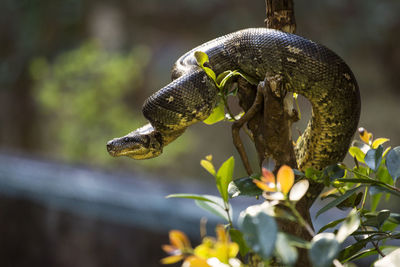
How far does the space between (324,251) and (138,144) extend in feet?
2.44

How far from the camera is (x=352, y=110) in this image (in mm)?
1141

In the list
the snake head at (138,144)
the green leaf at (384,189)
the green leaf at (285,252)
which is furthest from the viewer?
the snake head at (138,144)

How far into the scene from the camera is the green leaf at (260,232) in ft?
1.36

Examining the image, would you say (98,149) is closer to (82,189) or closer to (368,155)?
(82,189)

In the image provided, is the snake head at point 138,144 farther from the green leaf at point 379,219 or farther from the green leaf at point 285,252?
the green leaf at point 285,252

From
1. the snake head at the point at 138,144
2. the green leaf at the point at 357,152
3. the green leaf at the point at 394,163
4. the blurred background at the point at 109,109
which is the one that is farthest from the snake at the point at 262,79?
the blurred background at the point at 109,109

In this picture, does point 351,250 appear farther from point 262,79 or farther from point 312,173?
point 262,79

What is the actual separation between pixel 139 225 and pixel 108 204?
444 millimetres

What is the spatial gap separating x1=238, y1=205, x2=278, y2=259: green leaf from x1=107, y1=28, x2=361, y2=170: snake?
579 millimetres

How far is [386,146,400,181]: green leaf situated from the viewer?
2.01 ft

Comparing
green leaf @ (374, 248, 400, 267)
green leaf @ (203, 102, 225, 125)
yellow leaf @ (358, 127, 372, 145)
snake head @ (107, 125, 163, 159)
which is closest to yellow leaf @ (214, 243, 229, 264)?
green leaf @ (374, 248, 400, 267)

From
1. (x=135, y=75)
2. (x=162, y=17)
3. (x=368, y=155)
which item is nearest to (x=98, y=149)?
(x=135, y=75)

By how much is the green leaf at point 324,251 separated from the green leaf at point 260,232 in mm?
44

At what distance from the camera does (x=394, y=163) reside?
62 cm
